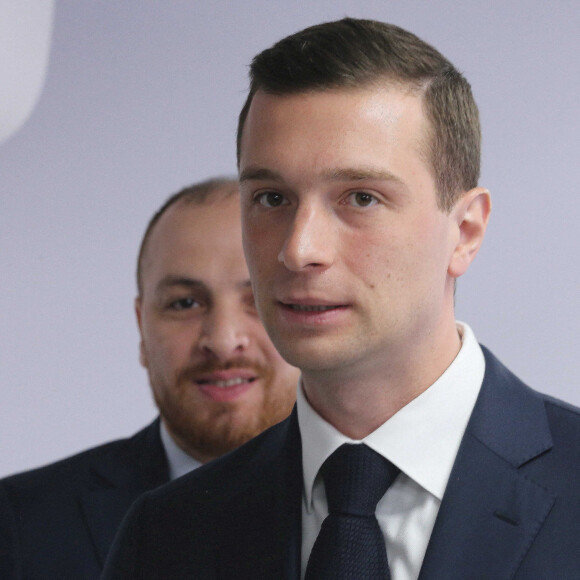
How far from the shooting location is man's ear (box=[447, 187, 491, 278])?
6.17ft

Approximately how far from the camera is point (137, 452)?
9.76 feet

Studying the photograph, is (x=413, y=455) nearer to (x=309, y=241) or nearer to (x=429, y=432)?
(x=429, y=432)

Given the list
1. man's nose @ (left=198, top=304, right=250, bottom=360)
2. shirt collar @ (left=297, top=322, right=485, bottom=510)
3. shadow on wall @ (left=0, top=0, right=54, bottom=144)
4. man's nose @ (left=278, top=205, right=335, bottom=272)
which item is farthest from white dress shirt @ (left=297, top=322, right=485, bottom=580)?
shadow on wall @ (left=0, top=0, right=54, bottom=144)

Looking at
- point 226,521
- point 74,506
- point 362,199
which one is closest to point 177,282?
point 74,506

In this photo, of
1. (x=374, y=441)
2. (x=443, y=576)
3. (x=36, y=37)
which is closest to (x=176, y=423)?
(x=374, y=441)

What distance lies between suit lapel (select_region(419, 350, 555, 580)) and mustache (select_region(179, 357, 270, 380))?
1065 millimetres

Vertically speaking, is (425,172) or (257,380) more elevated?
(425,172)

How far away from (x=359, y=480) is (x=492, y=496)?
230 mm

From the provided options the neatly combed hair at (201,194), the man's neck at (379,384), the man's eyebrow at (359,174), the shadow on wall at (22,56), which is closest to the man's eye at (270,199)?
the man's eyebrow at (359,174)

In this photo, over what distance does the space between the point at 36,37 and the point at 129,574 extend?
294 centimetres

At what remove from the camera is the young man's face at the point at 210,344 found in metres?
2.83

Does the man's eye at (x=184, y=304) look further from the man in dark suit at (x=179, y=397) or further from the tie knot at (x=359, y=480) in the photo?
the tie knot at (x=359, y=480)

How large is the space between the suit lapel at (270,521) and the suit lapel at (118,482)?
2.86ft

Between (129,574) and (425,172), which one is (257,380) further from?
(425,172)
